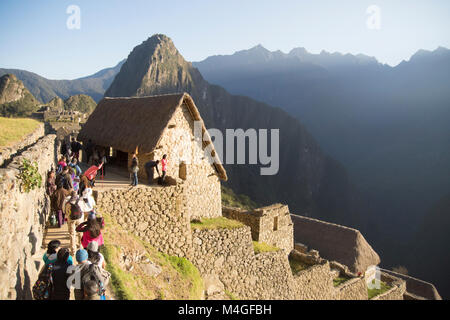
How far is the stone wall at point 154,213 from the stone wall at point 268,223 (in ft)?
21.7

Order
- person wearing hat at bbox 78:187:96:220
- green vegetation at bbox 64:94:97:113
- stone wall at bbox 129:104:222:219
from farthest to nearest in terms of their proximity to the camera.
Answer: green vegetation at bbox 64:94:97:113
stone wall at bbox 129:104:222:219
person wearing hat at bbox 78:187:96:220

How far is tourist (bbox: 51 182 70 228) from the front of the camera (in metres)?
7.73

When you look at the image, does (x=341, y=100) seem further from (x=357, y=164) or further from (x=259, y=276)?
(x=259, y=276)

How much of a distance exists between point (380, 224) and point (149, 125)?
106757mm

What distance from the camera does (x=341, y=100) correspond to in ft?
575

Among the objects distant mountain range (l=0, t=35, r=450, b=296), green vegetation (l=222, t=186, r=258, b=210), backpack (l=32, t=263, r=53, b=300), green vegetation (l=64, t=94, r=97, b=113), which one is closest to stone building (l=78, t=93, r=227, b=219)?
backpack (l=32, t=263, r=53, b=300)

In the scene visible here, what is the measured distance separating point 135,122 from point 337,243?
863 inches

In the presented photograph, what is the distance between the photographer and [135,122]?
12719 mm

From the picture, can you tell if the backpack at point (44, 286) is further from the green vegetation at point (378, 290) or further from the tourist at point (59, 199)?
the green vegetation at point (378, 290)

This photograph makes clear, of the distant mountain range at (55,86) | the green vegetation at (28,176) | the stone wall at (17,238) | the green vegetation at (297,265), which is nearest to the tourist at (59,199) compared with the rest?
the stone wall at (17,238)

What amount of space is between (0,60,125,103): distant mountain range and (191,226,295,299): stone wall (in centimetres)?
8955

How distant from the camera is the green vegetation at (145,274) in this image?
653cm

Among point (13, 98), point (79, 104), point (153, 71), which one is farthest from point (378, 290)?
point (153, 71)

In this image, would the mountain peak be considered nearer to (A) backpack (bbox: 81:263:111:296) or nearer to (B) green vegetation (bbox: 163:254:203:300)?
(B) green vegetation (bbox: 163:254:203:300)
